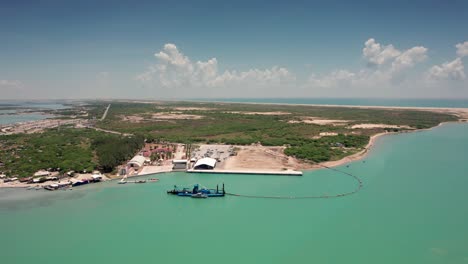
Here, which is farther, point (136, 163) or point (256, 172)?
point (136, 163)

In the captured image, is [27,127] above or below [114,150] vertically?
below

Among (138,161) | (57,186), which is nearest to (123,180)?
(138,161)

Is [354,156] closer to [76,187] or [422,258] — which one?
[422,258]

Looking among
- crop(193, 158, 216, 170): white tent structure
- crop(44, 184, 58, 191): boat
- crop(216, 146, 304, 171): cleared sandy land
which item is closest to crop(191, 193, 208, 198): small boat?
crop(193, 158, 216, 170): white tent structure

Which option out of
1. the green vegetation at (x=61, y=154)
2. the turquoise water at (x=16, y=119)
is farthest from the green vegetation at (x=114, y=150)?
the turquoise water at (x=16, y=119)

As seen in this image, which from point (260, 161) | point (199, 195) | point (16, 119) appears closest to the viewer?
point (199, 195)

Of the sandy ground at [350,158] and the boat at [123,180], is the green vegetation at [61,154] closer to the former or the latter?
the boat at [123,180]

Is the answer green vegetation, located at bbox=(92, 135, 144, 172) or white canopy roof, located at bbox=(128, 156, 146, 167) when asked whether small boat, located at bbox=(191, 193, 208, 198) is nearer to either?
white canopy roof, located at bbox=(128, 156, 146, 167)

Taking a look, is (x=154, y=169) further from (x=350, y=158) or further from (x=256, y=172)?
(x=350, y=158)

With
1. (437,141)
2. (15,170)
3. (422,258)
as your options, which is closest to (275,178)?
(422,258)
